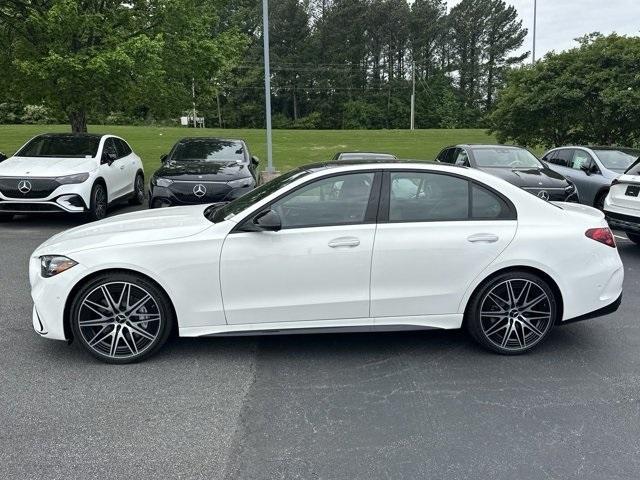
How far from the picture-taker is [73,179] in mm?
9414

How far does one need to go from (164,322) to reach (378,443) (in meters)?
1.85

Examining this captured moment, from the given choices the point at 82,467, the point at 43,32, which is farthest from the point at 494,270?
the point at 43,32

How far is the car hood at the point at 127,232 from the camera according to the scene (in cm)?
415

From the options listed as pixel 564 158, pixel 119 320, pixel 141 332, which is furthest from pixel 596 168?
pixel 119 320

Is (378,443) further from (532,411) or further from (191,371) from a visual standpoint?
(191,371)

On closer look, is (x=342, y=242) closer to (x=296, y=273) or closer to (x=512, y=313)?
(x=296, y=273)

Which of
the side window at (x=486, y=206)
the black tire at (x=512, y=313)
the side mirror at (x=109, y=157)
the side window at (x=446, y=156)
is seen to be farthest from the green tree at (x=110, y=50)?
the black tire at (x=512, y=313)

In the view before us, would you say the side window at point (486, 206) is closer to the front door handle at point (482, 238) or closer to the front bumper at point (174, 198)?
the front door handle at point (482, 238)

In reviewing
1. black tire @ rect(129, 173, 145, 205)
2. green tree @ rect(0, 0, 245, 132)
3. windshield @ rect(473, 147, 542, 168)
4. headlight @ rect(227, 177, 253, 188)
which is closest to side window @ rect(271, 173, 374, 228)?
headlight @ rect(227, 177, 253, 188)

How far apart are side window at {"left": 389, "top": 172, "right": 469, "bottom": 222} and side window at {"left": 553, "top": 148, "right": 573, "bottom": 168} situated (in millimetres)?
9093

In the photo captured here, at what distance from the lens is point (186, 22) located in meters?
14.4

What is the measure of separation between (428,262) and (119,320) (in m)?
2.34

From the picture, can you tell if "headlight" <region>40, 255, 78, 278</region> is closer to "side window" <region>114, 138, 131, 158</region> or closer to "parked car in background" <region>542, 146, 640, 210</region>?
"side window" <region>114, 138, 131, 158</region>

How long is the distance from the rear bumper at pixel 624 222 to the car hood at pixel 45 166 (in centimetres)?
848
